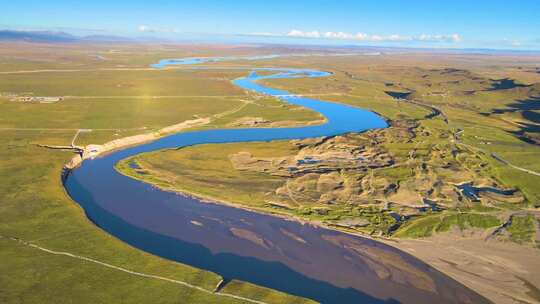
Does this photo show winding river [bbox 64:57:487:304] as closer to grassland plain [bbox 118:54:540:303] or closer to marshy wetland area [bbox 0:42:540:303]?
marshy wetland area [bbox 0:42:540:303]

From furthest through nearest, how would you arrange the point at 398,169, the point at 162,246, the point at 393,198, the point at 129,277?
1. the point at 398,169
2. the point at 393,198
3. the point at 162,246
4. the point at 129,277

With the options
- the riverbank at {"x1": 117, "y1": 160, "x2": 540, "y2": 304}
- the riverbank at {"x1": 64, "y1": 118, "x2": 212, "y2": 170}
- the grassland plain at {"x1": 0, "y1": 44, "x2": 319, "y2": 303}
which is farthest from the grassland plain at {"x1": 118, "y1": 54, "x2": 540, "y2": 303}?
the grassland plain at {"x1": 0, "y1": 44, "x2": 319, "y2": 303}

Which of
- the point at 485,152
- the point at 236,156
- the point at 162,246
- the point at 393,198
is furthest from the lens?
the point at 485,152

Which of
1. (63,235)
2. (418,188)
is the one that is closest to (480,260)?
(418,188)

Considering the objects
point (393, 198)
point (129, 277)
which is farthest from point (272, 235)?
point (393, 198)

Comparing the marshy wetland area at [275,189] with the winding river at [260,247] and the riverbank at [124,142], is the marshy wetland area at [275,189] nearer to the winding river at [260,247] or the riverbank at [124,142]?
the riverbank at [124,142]

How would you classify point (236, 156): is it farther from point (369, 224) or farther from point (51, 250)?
point (51, 250)

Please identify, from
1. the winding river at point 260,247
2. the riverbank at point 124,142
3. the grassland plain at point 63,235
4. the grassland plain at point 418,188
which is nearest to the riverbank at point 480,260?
the grassland plain at point 418,188
